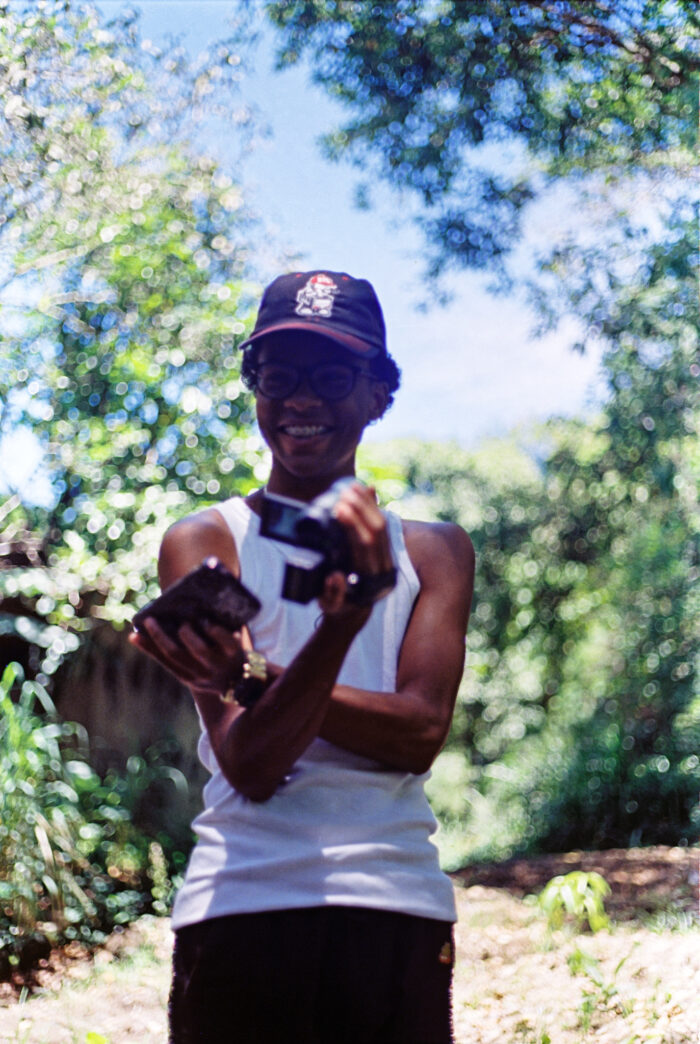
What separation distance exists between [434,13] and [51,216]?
6.46ft

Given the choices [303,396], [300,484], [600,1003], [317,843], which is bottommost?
[600,1003]

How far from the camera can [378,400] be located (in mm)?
1534

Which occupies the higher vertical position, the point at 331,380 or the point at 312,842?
the point at 331,380

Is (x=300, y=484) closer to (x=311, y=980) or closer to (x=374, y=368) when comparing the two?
(x=374, y=368)

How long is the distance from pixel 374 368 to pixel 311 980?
81 centimetres

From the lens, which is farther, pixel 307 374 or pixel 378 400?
pixel 378 400

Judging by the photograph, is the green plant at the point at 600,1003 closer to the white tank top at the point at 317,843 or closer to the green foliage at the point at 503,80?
the white tank top at the point at 317,843

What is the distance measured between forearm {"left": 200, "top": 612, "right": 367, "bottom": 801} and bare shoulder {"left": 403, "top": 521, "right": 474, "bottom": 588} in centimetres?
31

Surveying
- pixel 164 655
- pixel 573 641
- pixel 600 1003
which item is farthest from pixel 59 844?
pixel 573 641

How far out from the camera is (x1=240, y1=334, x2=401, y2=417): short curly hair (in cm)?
145

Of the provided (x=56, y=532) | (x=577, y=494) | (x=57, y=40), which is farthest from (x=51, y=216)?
(x=577, y=494)

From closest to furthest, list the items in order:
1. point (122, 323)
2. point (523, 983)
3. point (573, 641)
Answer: point (523, 983), point (122, 323), point (573, 641)

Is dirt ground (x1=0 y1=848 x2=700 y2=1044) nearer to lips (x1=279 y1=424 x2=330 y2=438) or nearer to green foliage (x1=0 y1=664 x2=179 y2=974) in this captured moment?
green foliage (x1=0 y1=664 x2=179 y2=974)

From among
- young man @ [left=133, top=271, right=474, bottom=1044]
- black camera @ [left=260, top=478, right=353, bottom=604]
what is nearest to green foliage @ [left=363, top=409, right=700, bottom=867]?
young man @ [left=133, top=271, right=474, bottom=1044]
